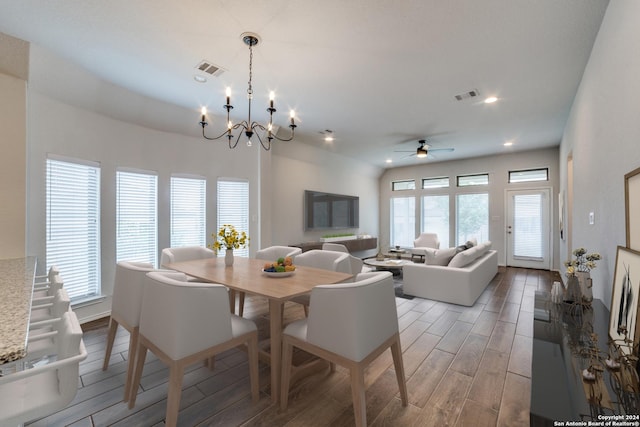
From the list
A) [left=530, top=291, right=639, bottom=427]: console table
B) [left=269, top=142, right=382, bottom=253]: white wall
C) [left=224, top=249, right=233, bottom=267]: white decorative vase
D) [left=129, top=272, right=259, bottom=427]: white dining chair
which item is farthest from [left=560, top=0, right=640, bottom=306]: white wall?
[left=269, top=142, right=382, bottom=253]: white wall

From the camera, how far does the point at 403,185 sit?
8695 mm

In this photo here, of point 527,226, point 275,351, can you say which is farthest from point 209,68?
point 527,226

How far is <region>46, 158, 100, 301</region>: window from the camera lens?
2.99 m

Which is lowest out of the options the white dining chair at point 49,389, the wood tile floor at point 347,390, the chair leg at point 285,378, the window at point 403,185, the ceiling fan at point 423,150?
the wood tile floor at point 347,390

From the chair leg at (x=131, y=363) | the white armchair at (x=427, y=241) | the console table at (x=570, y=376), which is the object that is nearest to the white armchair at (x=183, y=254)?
the chair leg at (x=131, y=363)

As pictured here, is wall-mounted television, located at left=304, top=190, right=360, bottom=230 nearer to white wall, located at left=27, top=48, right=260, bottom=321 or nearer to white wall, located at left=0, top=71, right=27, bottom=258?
white wall, located at left=27, top=48, right=260, bottom=321

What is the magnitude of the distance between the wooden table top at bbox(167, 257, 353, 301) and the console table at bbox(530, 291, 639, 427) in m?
1.26

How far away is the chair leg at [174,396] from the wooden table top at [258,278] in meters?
0.57

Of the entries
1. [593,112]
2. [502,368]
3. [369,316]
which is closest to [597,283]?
[502,368]

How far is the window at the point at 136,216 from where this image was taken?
3631 millimetres

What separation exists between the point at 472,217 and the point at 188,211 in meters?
7.00

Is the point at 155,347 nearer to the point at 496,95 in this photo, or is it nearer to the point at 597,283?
the point at 597,283

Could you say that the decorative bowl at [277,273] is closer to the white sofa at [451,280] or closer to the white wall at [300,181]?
the white sofa at [451,280]

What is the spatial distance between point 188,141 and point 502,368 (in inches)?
189
